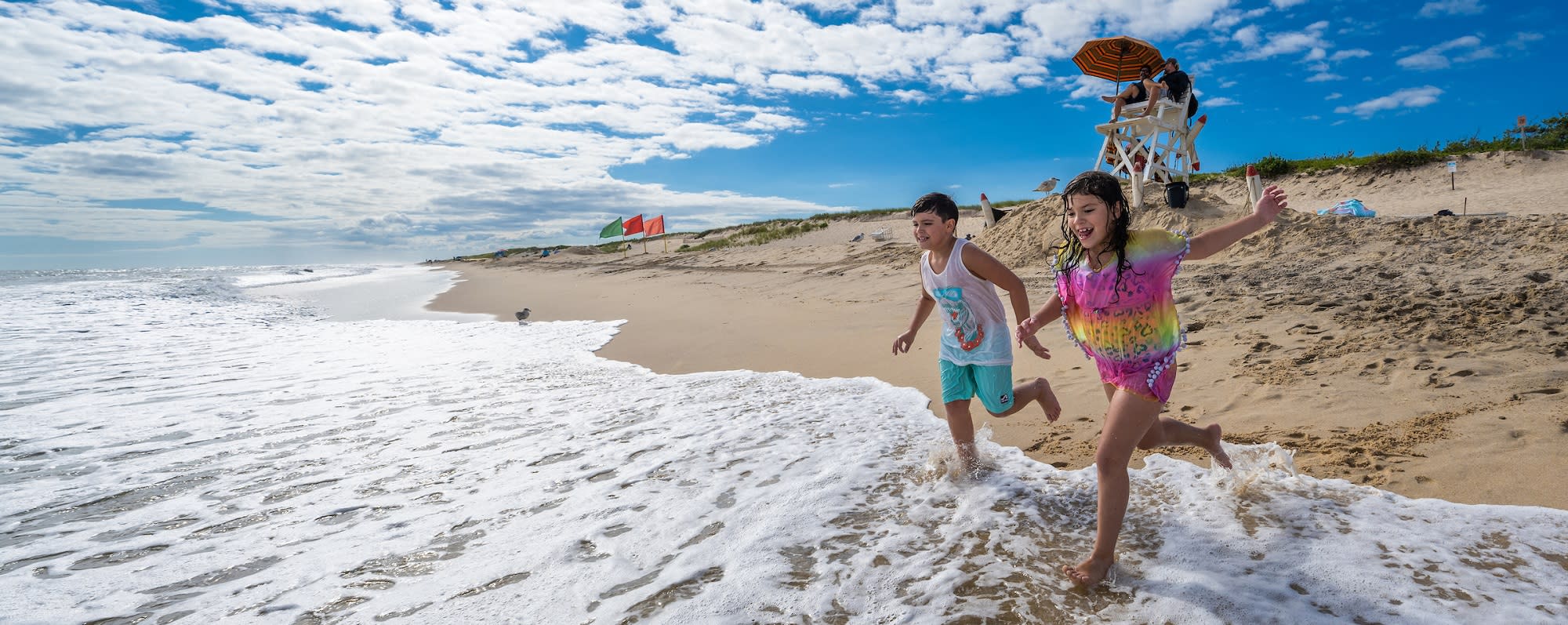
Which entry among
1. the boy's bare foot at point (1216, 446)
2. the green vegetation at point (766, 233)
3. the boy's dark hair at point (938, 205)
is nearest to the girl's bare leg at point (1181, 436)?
the boy's bare foot at point (1216, 446)

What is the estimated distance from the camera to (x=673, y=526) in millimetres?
3010

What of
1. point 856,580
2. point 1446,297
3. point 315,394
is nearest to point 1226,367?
point 1446,297

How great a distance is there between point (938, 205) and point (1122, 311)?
1.06 meters

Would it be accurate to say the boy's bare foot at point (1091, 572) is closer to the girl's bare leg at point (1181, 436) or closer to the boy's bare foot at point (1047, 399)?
the girl's bare leg at point (1181, 436)

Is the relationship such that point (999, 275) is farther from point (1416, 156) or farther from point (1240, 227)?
point (1416, 156)

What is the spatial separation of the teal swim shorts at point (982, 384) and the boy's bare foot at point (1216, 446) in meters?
0.82

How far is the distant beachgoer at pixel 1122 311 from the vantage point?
7.47 ft

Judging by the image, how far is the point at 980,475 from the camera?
3.37 m

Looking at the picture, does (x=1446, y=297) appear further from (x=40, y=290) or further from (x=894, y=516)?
(x=40, y=290)

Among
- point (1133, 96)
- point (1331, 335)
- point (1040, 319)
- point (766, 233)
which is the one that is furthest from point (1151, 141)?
point (766, 233)

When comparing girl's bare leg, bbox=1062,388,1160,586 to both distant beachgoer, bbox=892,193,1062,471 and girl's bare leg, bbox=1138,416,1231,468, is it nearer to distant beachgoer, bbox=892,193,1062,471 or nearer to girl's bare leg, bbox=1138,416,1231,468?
girl's bare leg, bbox=1138,416,1231,468

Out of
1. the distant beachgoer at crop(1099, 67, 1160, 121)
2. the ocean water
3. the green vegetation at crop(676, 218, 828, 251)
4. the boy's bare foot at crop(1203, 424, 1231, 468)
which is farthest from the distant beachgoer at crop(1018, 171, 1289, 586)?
the green vegetation at crop(676, 218, 828, 251)

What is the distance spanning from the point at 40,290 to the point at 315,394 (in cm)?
2782

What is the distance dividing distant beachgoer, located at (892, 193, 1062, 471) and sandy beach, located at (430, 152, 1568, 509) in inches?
27.0
